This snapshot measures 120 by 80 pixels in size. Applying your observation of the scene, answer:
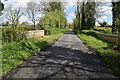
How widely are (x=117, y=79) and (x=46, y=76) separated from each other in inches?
91.9

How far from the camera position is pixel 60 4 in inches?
1720

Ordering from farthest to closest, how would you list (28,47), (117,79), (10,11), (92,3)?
(92,3) < (10,11) < (28,47) < (117,79)

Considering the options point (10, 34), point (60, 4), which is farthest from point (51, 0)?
point (10, 34)

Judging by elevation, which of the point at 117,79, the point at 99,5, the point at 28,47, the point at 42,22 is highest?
the point at 99,5

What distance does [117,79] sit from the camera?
11.7 feet

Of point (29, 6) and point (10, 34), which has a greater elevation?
point (29, 6)

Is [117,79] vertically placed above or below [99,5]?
below

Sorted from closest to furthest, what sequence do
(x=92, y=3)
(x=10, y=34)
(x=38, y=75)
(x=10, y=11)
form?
1. (x=38, y=75)
2. (x=10, y=34)
3. (x=10, y=11)
4. (x=92, y=3)

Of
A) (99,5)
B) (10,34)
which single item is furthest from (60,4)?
(10,34)

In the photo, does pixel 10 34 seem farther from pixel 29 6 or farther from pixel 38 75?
pixel 29 6

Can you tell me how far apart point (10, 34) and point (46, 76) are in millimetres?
7187

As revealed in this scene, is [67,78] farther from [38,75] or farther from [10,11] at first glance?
[10,11]

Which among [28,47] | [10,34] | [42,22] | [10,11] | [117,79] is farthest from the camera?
[42,22]

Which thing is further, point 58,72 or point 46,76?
point 58,72
